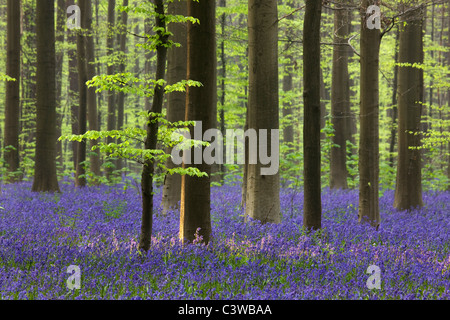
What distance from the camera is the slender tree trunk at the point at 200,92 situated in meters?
6.48

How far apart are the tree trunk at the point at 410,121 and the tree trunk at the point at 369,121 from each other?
119 inches

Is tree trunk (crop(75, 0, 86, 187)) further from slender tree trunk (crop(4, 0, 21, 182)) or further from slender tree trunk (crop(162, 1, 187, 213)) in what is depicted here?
slender tree trunk (crop(162, 1, 187, 213))

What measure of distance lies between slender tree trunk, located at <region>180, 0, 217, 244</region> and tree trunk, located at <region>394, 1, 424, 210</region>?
288 inches

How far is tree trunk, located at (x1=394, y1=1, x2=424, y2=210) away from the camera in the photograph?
11.7 metres

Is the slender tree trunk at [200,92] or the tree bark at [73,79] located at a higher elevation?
the tree bark at [73,79]

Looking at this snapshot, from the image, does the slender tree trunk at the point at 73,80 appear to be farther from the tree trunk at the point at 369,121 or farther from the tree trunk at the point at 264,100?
the tree trunk at the point at 369,121

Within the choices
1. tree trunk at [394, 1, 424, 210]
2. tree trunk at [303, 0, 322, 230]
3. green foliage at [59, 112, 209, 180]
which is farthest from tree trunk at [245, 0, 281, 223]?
tree trunk at [394, 1, 424, 210]

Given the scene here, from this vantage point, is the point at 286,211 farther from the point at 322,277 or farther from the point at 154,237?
the point at 322,277

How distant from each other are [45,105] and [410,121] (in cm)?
1132

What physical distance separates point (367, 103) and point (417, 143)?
3.39 meters

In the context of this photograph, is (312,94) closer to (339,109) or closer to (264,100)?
(264,100)

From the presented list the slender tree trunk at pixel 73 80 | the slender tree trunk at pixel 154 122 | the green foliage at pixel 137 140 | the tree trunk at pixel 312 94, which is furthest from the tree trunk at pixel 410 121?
the slender tree trunk at pixel 73 80

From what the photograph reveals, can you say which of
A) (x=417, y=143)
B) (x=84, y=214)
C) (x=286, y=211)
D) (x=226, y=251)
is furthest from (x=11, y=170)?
(x=417, y=143)

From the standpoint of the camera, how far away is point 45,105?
13773 millimetres
